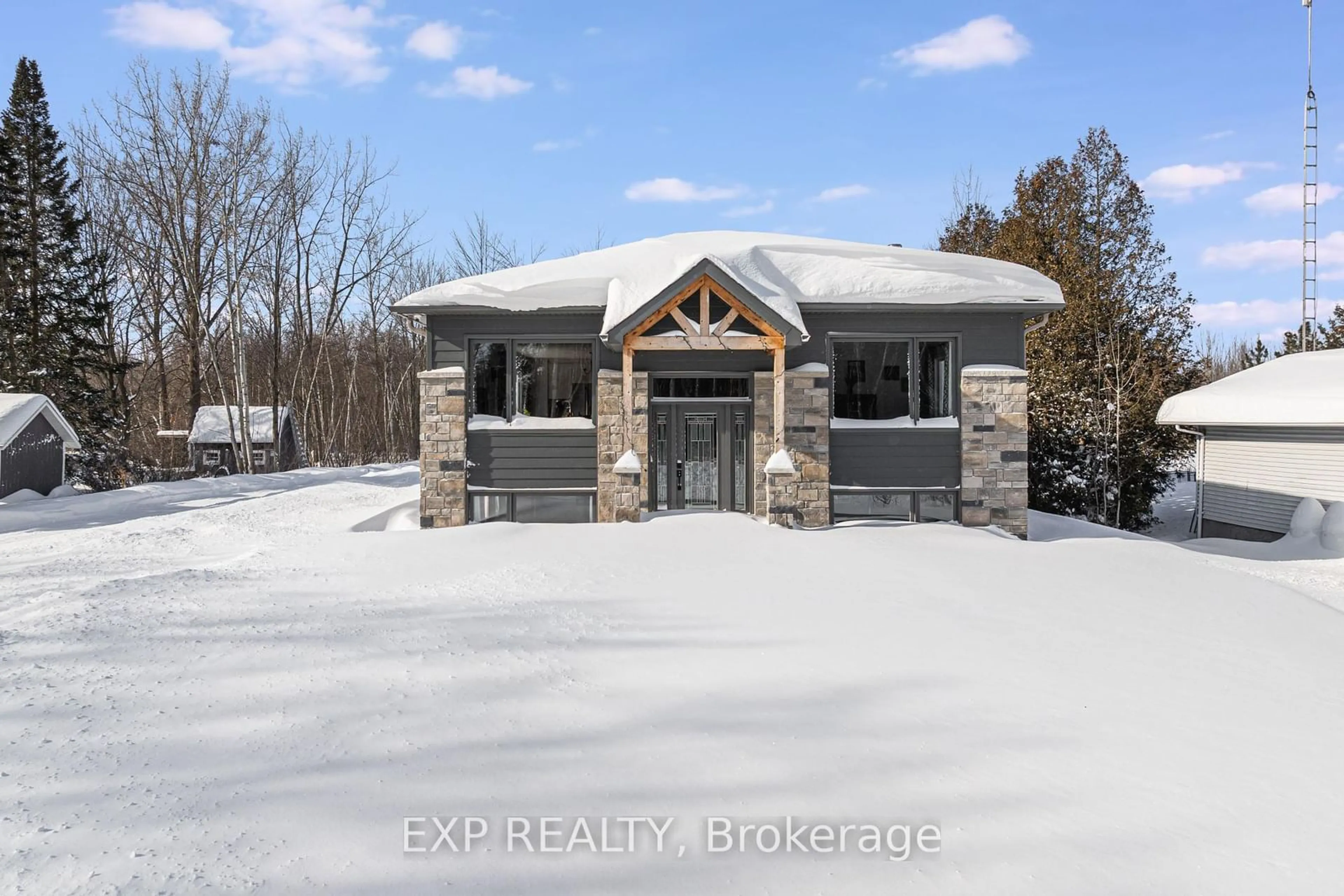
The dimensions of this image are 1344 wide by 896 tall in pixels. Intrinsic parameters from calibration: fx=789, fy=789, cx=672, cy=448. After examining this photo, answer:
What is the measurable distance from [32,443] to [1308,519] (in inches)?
1110

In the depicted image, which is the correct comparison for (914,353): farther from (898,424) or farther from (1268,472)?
(1268,472)

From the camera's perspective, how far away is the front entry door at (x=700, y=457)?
40.3ft

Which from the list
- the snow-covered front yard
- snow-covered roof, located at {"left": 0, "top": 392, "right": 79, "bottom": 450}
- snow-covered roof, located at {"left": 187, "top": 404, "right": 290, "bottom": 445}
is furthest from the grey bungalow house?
snow-covered roof, located at {"left": 187, "top": 404, "right": 290, "bottom": 445}

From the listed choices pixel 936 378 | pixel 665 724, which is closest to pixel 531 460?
pixel 936 378

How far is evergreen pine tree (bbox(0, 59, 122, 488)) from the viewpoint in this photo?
23.3 meters

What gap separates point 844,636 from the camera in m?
5.88

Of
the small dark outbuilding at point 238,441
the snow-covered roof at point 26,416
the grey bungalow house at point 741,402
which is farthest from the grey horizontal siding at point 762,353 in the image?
the small dark outbuilding at point 238,441

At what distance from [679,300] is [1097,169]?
15.2 m

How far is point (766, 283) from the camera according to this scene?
11891mm

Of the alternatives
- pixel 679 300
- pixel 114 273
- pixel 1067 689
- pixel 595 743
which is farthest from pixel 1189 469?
pixel 114 273

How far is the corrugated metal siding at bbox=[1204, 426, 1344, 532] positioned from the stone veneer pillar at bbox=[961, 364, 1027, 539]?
8.08m

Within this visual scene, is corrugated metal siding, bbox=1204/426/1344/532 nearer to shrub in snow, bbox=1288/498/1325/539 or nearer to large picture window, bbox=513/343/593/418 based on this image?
shrub in snow, bbox=1288/498/1325/539

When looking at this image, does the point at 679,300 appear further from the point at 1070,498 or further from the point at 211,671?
the point at 1070,498

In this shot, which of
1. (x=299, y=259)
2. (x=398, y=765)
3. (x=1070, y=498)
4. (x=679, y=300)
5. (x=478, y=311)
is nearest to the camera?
(x=398, y=765)
